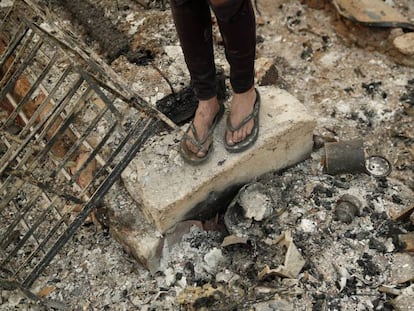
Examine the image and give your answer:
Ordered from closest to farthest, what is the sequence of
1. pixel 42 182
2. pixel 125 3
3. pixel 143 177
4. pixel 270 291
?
pixel 42 182 < pixel 270 291 < pixel 143 177 < pixel 125 3

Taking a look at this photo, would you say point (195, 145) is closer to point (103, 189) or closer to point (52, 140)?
point (103, 189)

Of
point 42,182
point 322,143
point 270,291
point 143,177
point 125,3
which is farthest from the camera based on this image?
point 125,3

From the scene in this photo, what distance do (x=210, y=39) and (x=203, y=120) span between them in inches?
15.9

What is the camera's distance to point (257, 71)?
3.27 metres

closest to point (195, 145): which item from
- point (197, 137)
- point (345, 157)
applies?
point (197, 137)

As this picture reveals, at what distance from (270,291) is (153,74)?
147 centimetres

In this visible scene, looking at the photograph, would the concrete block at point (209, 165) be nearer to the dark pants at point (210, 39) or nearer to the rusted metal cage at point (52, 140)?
the rusted metal cage at point (52, 140)

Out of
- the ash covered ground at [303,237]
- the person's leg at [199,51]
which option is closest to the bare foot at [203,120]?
the person's leg at [199,51]

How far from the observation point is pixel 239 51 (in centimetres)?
226

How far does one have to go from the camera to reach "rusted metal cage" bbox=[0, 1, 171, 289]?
7.00 ft

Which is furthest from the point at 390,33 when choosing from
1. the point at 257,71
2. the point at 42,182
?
the point at 42,182

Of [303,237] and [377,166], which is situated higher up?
[303,237]

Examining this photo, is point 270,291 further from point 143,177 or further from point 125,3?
point 125,3

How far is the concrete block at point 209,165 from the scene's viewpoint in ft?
8.12
